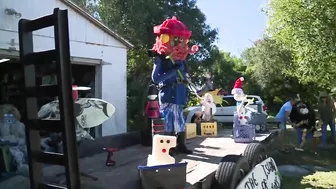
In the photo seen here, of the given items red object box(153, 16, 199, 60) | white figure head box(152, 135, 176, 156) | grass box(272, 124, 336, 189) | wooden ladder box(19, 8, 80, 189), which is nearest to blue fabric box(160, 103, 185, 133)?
red object box(153, 16, 199, 60)

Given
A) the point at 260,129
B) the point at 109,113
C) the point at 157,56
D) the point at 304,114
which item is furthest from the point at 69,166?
the point at 304,114

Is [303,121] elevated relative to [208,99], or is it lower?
lower

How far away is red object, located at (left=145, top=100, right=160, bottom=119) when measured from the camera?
5195 mm

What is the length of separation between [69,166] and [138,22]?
41.6 feet

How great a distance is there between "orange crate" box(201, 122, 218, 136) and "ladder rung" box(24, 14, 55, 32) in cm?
531

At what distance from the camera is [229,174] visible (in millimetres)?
3271

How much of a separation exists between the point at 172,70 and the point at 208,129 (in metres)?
2.89

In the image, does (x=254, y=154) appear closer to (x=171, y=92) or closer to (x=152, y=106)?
(x=171, y=92)

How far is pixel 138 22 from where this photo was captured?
14.1 m

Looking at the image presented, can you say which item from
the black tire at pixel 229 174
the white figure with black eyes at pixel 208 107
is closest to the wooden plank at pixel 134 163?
the black tire at pixel 229 174

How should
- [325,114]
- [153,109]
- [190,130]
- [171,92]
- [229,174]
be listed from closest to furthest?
[229,174], [171,92], [153,109], [190,130], [325,114]

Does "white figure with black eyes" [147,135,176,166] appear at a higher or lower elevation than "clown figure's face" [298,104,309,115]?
higher

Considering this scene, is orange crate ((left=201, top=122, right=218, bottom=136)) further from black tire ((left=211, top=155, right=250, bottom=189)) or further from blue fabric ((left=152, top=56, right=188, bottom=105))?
black tire ((left=211, top=155, right=250, bottom=189))

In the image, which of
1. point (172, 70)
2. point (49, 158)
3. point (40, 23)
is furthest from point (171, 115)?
point (40, 23)
